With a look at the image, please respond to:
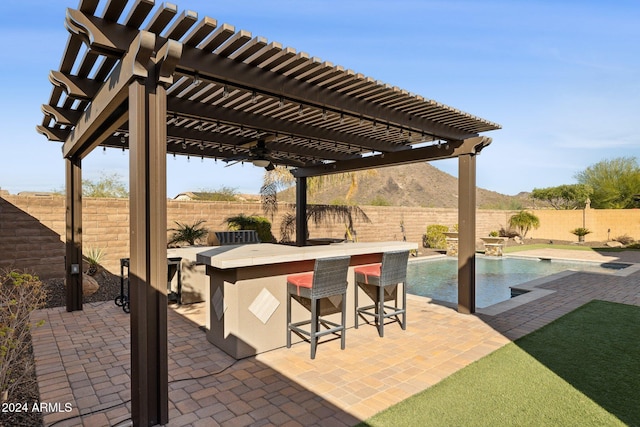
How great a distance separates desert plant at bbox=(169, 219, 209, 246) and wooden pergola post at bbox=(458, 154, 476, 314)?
6.67 m

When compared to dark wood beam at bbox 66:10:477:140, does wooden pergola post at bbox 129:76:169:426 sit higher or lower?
lower

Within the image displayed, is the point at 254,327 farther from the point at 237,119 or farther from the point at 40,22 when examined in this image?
the point at 40,22

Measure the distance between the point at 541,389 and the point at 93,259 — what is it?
28.1 feet

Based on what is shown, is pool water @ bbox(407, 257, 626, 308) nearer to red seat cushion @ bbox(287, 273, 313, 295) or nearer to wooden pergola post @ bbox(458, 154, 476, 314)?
wooden pergola post @ bbox(458, 154, 476, 314)

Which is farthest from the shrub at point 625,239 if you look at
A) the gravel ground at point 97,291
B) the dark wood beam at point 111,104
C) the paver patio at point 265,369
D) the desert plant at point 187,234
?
the dark wood beam at point 111,104

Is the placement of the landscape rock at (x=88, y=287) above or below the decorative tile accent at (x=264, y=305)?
below

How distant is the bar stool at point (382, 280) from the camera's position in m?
4.66

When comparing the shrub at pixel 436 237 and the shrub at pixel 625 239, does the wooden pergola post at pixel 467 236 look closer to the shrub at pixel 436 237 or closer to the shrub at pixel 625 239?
the shrub at pixel 436 237

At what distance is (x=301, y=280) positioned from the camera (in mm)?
4230

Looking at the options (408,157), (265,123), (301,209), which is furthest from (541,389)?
(301,209)

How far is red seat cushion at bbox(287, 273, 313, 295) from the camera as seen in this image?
4.10 metres

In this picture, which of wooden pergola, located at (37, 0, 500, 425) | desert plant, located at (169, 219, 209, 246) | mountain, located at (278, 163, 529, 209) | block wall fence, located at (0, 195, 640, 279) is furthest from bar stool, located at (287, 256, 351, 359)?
mountain, located at (278, 163, 529, 209)

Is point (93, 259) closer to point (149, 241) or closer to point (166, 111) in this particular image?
point (166, 111)

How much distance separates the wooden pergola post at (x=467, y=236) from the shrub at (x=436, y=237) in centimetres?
1125
